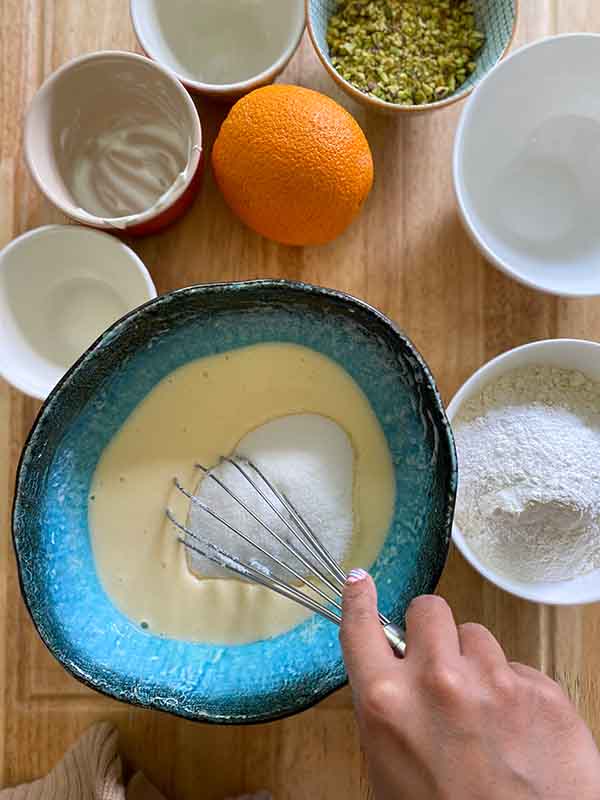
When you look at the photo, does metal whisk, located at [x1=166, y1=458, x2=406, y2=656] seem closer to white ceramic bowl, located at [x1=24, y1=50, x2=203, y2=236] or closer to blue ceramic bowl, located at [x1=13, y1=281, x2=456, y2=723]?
blue ceramic bowl, located at [x1=13, y1=281, x2=456, y2=723]

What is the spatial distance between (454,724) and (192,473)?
28 cm

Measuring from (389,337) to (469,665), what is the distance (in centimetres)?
21

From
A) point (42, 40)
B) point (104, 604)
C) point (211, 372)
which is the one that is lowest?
point (104, 604)

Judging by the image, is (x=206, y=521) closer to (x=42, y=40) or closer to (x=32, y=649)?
(x=32, y=649)

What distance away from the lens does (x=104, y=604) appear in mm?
603

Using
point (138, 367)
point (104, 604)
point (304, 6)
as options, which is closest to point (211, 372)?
point (138, 367)

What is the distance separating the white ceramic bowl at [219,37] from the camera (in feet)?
2.21

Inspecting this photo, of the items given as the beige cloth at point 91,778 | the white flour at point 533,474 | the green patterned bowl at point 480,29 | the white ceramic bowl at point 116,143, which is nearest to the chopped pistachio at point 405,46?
the green patterned bowl at point 480,29

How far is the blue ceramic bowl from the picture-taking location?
54cm

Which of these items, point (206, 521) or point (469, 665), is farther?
point (206, 521)

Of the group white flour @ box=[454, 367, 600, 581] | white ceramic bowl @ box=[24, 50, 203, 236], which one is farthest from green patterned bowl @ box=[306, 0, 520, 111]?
white flour @ box=[454, 367, 600, 581]

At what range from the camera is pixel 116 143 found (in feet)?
2.26

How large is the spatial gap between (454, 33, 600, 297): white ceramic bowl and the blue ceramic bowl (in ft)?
0.54

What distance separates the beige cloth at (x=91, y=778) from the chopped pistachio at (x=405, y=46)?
548 millimetres
